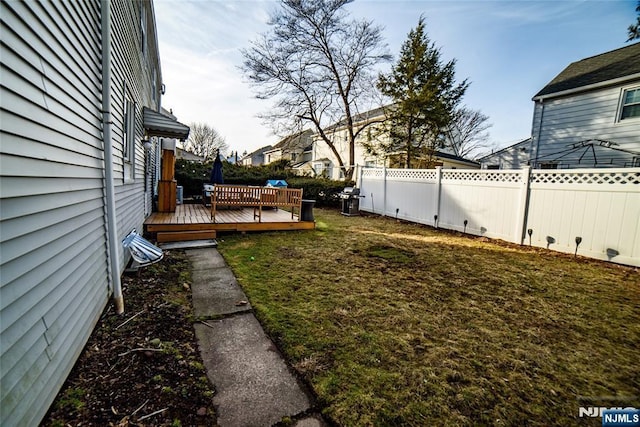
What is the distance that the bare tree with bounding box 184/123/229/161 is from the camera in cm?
3369

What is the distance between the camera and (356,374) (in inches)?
76.4

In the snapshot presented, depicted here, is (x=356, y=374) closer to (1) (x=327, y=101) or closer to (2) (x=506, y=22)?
(2) (x=506, y=22)

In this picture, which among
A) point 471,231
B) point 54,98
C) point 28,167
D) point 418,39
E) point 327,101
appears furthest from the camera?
point 327,101

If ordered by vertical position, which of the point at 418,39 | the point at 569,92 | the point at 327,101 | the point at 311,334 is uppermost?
the point at 418,39

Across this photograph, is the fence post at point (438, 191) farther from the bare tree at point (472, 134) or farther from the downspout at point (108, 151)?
the bare tree at point (472, 134)

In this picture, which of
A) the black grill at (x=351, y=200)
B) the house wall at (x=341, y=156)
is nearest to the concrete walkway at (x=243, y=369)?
the black grill at (x=351, y=200)

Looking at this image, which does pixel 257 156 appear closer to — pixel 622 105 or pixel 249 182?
pixel 249 182

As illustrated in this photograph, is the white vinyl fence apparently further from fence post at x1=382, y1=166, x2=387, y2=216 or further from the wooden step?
the wooden step

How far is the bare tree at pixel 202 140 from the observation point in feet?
111

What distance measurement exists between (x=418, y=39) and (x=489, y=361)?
48.0 feet

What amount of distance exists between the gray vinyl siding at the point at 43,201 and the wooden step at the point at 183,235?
130 inches

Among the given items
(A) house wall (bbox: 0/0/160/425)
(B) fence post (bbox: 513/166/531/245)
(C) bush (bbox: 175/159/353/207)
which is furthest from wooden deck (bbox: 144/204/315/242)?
(C) bush (bbox: 175/159/353/207)

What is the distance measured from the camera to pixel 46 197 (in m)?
1.62

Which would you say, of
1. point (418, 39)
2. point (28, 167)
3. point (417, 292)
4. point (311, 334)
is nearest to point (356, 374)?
point (311, 334)
